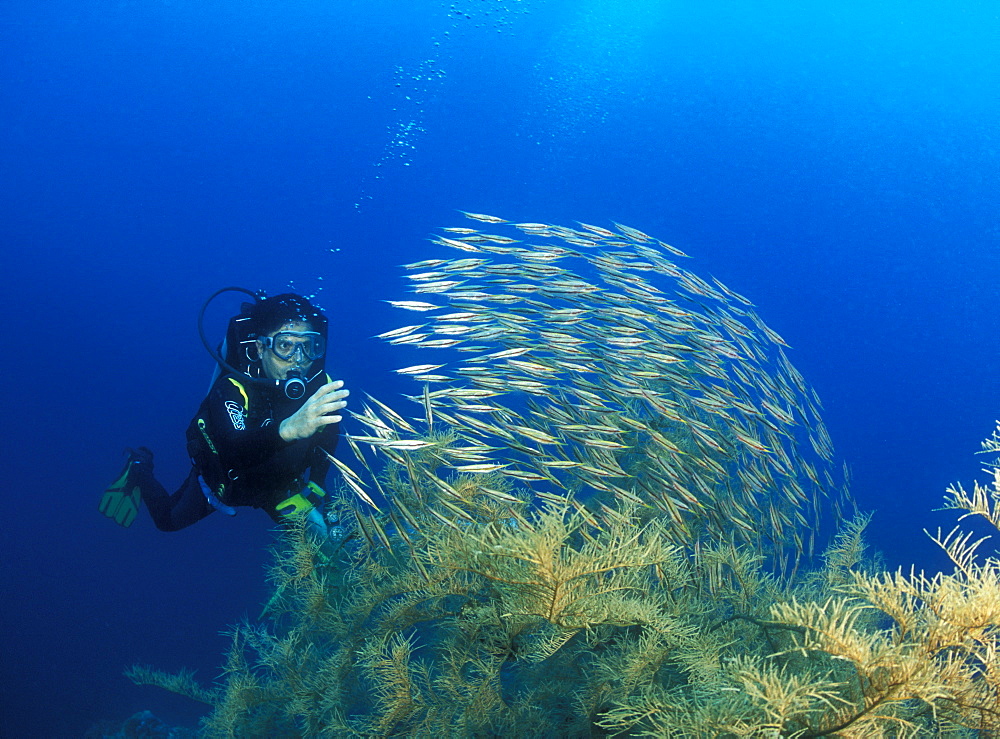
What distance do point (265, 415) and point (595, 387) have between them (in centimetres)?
317

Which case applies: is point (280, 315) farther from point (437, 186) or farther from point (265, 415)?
point (437, 186)

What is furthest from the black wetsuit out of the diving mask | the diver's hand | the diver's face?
the diver's hand

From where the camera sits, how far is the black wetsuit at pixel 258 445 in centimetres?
411

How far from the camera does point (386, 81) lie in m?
35.2

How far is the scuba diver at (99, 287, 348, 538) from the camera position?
4.16 meters

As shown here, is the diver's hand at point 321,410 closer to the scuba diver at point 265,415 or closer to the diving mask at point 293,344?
the scuba diver at point 265,415

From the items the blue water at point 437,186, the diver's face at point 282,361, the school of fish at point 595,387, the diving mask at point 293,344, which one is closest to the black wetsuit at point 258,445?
the diver's face at point 282,361

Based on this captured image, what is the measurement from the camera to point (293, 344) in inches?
177

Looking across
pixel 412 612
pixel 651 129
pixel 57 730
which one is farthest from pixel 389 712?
pixel 651 129

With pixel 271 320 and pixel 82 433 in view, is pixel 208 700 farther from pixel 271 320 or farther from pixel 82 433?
pixel 82 433

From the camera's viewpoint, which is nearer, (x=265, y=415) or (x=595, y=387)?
(x=595, y=387)

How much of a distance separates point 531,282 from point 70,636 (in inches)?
676

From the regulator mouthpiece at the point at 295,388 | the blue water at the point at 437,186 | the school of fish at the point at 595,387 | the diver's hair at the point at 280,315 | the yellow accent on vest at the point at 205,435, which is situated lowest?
the school of fish at the point at 595,387

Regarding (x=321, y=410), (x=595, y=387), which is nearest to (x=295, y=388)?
(x=321, y=410)
